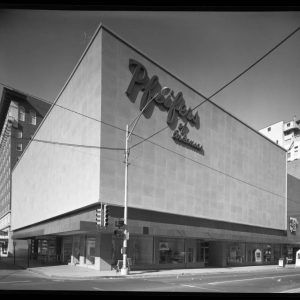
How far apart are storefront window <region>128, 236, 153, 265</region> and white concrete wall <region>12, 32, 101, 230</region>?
17.3 feet

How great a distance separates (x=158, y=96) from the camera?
3750 cm

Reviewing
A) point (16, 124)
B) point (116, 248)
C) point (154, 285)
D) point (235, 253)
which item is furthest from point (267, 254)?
point (16, 124)

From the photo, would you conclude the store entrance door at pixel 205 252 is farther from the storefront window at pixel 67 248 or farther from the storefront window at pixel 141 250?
the storefront window at pixel 67 248

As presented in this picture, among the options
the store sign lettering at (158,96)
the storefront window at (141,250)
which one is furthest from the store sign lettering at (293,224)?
the storefront window at (141,250)

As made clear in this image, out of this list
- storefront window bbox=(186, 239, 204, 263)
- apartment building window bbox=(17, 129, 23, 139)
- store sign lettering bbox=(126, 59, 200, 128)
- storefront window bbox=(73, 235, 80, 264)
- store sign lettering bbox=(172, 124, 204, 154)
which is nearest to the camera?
store sign lettering bbox=(126, 59, 200, 128)

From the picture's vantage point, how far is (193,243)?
138 feet

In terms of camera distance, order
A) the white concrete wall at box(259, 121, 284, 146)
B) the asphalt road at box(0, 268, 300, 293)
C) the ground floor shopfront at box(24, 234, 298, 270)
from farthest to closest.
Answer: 1. the white concrete wall at box(259, 121, 284, 146)
2. the ground floor shopfront at box(24, 234, 298, 270)
3. the asphalt road at box(0, 268, 300, 293)

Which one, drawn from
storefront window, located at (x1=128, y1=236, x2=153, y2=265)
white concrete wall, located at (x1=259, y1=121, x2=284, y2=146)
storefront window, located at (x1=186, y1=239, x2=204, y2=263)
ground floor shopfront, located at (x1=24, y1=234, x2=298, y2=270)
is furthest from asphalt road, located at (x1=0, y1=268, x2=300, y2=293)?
white concrete wall, located at (x1=259, y1=121, x2=284, y2=146)

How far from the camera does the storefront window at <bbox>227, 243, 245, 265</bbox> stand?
47784 mm

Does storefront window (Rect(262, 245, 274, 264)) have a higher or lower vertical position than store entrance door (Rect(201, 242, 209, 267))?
lower

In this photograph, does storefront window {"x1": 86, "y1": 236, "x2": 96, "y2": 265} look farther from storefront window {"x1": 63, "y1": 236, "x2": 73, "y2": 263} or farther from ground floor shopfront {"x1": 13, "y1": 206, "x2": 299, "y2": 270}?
storefront window {"x1": 63, "y1": 236, "x2": 73, "y2": 263}

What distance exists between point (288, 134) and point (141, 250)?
10891 cm
